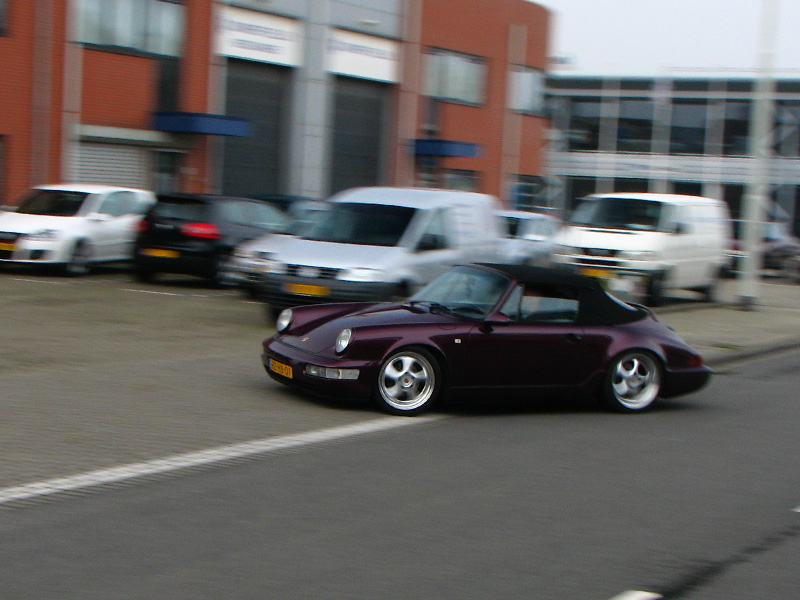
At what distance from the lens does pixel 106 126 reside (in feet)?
82.2

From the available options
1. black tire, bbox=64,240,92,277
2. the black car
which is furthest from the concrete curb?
black tire, bbox=64,240,92,277

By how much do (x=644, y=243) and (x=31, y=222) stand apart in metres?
10.3

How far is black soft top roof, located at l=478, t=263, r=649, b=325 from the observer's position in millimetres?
9414

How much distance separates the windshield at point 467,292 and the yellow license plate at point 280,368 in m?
1.29

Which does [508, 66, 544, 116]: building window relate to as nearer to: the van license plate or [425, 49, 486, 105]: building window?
[425, 49, 486, 105]: building window

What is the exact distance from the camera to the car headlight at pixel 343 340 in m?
8.59

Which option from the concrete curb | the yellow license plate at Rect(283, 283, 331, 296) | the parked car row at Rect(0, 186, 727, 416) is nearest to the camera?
the parked car row at Rect(0, 186, 727, 416)

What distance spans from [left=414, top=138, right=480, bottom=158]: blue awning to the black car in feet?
50.7

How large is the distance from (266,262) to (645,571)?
1199 cm

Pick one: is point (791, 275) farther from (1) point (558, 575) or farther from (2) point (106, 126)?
(1) point (558, 575)

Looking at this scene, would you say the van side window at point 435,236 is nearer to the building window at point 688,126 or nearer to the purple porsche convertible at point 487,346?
the purple porsche convertible at point 487,346

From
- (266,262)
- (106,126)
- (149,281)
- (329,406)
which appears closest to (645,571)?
(329,406)

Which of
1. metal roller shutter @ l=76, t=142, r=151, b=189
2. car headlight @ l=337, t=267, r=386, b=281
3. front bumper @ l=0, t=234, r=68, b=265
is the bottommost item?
front bumper @ l=0, t=234, r=68, b=265

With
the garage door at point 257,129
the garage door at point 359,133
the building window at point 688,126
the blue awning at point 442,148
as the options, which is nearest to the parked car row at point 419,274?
the garage door at point 257,129
